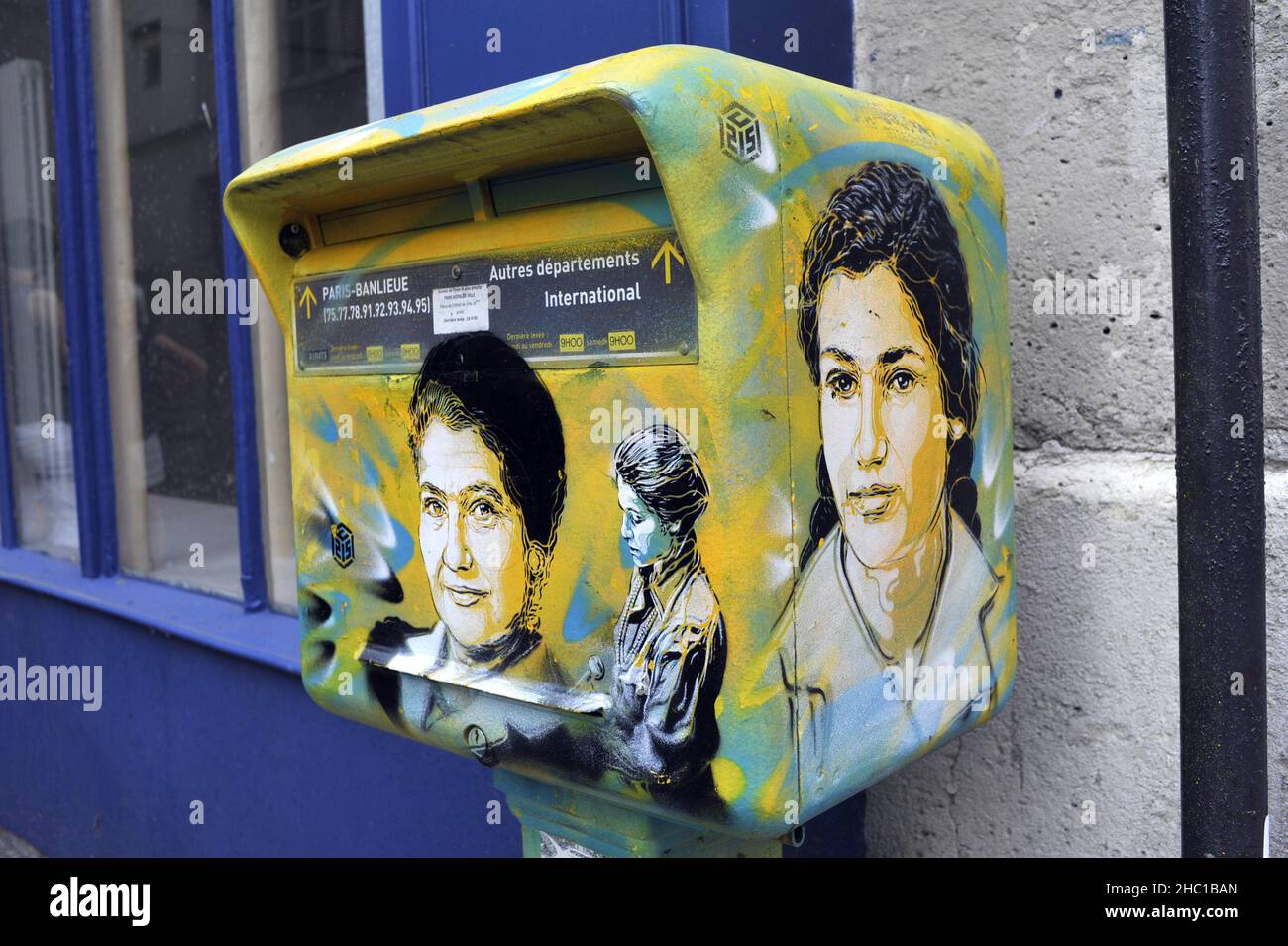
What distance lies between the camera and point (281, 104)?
362 cm

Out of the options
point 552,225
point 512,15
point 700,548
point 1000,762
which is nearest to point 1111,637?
point 1000,762

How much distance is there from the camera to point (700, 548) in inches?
56.7

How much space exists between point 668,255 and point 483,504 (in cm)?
46

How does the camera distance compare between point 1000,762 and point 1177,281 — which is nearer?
point 1177,281

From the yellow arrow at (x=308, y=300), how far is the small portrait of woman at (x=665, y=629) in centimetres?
75

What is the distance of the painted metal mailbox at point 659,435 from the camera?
56.1 inches

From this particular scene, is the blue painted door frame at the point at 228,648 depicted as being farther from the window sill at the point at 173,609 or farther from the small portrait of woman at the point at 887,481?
the small portrait of woman at the point at 887,481

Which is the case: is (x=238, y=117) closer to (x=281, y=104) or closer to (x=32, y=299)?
(x=281, y=104)

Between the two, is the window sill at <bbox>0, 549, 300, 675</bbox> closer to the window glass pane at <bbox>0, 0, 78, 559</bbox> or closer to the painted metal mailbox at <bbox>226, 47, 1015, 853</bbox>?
the window glass pane at <bbox>0, 0, 78, 559</bbox>

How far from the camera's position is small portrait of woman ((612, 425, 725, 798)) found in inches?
56.8

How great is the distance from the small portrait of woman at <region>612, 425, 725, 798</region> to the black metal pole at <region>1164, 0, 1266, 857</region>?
522 millimetres

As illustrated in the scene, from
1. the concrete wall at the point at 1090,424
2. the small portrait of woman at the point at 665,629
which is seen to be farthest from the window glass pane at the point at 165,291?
the small portrait of woman at the point at 665,629

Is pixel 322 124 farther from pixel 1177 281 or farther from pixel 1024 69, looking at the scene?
pixel 1177 281
